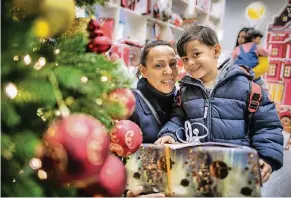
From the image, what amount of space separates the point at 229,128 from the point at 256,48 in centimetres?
234

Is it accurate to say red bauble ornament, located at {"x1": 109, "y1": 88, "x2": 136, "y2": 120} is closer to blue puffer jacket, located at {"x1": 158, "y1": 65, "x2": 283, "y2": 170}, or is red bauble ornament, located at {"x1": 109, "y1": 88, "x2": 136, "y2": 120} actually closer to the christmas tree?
the christmas tree

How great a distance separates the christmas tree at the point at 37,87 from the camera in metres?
0.49

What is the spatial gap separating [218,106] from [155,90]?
225 mm

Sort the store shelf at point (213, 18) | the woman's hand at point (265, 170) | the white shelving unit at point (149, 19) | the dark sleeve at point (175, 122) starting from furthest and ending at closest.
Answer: the store shelf at point (213, 18) → the white shelving unit at point (149, 19) → the dark sleeve at point (175, 122) → the woman's hand at point (265, 170)

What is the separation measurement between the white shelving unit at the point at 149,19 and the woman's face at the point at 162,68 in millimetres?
934

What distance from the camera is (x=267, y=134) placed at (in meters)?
0.99

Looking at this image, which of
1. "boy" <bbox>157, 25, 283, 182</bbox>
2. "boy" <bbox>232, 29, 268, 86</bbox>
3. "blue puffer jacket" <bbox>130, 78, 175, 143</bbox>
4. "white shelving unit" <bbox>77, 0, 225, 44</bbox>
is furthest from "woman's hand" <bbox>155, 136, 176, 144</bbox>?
"boy" <bbox>232, 29, 268, 86</bbox>

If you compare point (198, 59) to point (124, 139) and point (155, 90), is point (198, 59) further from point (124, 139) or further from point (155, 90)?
point (124, 139)

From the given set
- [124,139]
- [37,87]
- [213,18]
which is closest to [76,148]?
[37,87]

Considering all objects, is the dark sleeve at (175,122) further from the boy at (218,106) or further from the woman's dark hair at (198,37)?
the woman's dark hair at (198,37)

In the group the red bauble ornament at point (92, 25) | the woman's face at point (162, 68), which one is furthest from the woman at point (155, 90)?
the red bauble ornament at point (92, 25)

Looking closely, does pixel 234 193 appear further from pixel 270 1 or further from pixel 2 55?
pixel 270 1

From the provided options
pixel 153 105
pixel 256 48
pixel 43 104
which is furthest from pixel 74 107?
pixel 256 48

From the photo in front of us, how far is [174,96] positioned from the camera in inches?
46.6
